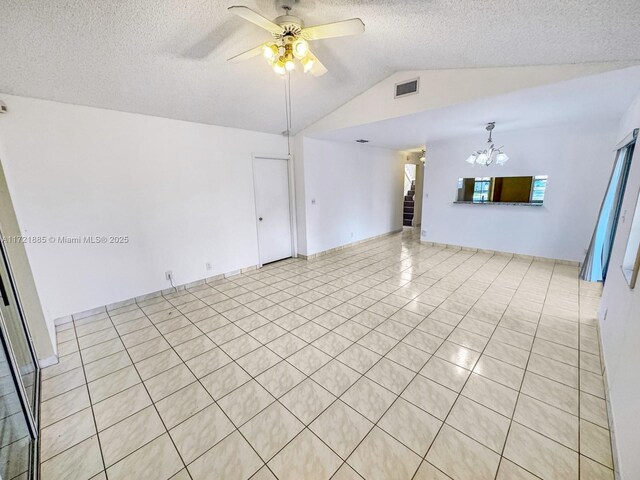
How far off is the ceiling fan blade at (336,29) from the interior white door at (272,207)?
2711 millimetres

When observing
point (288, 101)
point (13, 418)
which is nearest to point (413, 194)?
point (288, 101)

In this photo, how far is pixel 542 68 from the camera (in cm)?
230

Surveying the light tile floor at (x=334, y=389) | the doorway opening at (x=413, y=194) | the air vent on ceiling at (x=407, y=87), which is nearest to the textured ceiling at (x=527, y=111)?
the air vent on ceiling at (x=407, y=87)

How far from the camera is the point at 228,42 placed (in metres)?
2.22

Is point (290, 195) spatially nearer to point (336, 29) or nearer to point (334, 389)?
point (336, 29)

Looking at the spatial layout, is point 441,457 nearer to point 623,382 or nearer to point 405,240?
point 623,382

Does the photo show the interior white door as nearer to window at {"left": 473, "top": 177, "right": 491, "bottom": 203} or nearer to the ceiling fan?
the ceiling fan

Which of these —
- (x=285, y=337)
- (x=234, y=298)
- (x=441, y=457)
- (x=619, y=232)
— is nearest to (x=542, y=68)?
(x=619, y=232)

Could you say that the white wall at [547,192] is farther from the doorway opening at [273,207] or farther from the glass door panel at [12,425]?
the glass door panel at [12,425]

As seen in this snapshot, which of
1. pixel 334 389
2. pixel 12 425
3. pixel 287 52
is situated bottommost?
pixel 334 389

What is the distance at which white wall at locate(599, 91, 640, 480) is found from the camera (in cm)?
122

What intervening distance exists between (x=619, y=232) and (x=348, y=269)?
3.21 m

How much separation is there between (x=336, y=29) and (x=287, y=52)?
1.36 feet

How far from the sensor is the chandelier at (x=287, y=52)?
1.84 meters
